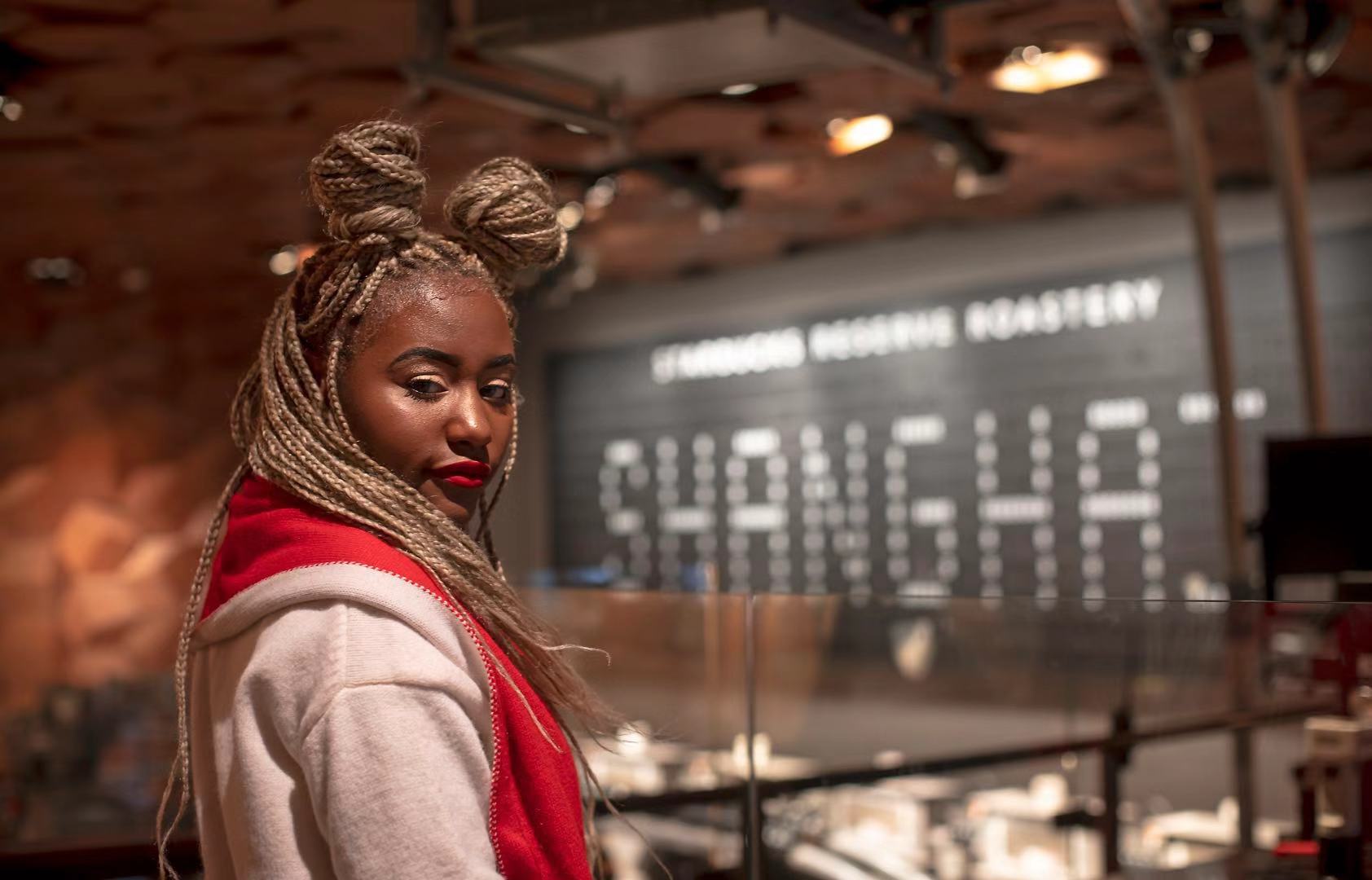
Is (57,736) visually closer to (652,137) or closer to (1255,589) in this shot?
(652,137)

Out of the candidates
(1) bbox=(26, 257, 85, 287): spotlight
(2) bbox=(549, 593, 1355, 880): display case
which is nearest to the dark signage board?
(1) bbox=(26, 257, 85, 287): spotlight

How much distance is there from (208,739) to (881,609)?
46.9 inches

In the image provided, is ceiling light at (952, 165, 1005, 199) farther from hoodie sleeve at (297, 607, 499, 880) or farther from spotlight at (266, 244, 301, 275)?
hoodie sleeve at (297, 607, 499, 880)

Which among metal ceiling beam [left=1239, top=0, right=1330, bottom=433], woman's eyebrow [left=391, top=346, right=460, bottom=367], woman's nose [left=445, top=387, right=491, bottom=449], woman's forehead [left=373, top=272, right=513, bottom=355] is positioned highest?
metal ceiling beam [left=1239, top=0, right=1330, bottom=433]

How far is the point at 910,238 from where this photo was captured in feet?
23.2

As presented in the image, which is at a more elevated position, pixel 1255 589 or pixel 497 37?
pixel 497 37

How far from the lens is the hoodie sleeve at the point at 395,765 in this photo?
101cm

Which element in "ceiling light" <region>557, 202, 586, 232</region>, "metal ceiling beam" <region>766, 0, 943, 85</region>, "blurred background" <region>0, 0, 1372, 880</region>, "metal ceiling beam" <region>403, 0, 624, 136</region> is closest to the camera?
"blurred background" <region>0, 0, 1372, 880</region>

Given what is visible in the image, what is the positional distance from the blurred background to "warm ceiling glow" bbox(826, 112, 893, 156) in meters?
0.02

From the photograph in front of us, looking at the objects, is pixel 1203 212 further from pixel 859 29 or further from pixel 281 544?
pixel 281 544

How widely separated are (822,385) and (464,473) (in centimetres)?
621

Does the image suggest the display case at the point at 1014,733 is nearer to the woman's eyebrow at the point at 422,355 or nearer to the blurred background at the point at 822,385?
the blurred background at the point at 822,385

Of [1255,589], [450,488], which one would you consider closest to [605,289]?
[1255,589]

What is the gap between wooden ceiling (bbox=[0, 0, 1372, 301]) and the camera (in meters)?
4.02
